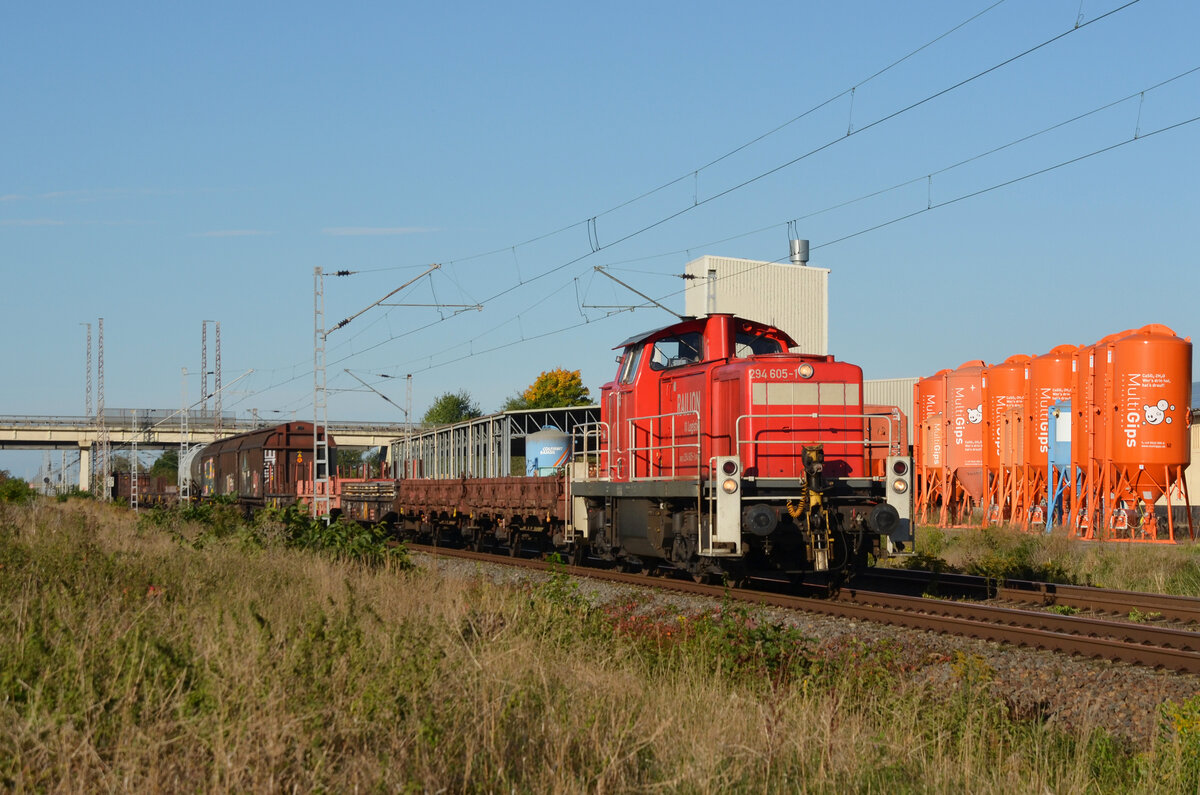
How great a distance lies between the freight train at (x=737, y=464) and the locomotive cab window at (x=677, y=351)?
0.02 m

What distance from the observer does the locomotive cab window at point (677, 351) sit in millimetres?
14414

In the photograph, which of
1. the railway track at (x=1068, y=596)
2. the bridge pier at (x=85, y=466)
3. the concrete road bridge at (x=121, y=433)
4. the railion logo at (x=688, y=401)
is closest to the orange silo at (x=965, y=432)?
the railway track at (x=1068, y=596)

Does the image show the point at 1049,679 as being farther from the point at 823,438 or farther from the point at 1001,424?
the point at 1001,424

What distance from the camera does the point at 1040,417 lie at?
94.0 feet

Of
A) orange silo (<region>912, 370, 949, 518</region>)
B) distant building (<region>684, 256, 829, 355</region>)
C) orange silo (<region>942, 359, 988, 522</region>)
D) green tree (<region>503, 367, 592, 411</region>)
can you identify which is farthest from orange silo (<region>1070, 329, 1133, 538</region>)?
green tree (<region>503, 367, 592, 411</region>)

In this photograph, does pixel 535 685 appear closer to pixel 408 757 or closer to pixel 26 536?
pixel 408 757

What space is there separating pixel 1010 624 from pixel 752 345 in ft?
16.1

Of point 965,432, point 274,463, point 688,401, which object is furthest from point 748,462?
point 274,463

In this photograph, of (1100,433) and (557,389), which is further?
(557,389)

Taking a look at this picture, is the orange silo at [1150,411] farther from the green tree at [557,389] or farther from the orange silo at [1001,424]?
the green tree at [557,389]

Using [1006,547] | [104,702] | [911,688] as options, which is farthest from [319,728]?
[1006,547]

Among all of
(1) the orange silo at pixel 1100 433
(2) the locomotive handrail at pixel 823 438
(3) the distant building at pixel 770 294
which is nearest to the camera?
(2) the locomotive handrail at pixel 823 438

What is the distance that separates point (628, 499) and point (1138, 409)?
15.7m

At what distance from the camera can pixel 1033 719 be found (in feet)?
23.1
